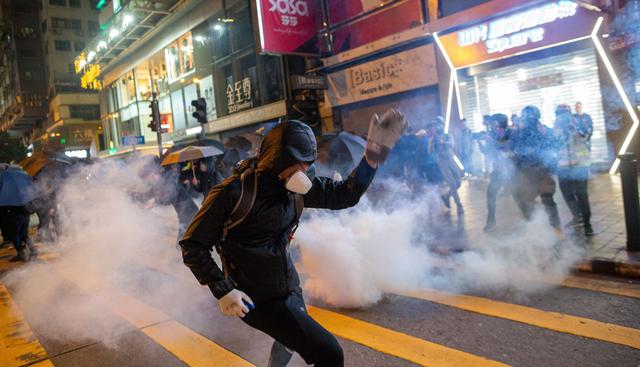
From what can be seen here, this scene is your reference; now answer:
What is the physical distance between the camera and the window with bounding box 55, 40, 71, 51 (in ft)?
189

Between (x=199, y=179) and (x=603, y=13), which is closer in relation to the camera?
(x=199, y=179)

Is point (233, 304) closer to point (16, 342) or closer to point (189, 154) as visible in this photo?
point (16, 342)

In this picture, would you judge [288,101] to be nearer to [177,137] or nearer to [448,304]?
[177,137]

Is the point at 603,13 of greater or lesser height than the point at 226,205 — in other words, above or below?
above

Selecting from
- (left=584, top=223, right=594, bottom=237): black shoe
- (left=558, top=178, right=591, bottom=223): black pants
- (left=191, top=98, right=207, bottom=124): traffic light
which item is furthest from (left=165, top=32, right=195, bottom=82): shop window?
(left=584, top=223, right=594, bottom=237): black shoe

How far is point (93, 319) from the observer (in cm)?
482

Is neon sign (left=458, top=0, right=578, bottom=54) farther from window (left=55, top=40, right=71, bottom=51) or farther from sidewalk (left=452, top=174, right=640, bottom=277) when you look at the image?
window (left=55, top=40, right=71, bottom=51)

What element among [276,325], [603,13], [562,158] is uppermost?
[603,13]

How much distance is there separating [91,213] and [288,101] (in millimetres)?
9324

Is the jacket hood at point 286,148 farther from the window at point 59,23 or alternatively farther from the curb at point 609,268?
the window at point 59,23

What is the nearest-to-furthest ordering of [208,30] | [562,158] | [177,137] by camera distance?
[562,158], [208,30], [177,137]

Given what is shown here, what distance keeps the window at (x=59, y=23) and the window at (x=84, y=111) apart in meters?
12.2

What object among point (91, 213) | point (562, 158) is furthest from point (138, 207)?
point (562, 158)

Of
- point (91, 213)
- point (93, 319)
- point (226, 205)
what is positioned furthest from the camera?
point (91, 213)
